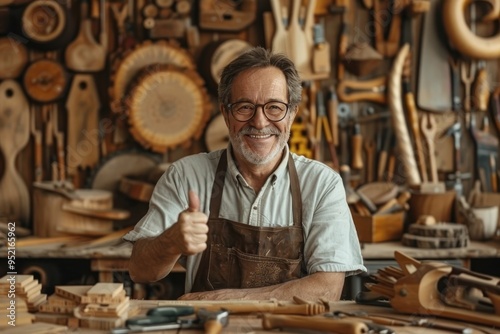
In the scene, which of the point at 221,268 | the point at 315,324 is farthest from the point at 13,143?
the point at 315,324

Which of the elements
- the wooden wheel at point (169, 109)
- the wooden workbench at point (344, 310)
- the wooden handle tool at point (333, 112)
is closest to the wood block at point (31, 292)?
Answer: the wooden workbench at point (344, 310)

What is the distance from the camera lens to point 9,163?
468 centimetres

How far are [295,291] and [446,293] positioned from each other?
26.4 inches

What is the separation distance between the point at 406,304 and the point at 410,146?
2656 mm

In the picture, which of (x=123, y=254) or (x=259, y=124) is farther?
(x=123, y=254)

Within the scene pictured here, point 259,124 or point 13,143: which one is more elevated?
point 259,124

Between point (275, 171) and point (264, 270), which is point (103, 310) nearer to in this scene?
point (264, 270)

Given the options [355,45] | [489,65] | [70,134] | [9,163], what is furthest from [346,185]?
[9,163]

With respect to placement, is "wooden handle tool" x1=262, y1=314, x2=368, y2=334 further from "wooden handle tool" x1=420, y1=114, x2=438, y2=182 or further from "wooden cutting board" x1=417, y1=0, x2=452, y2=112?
"wooden cutting board" x1=417, y1=0, x2=452, y2=112

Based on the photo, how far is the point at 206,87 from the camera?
4.76m

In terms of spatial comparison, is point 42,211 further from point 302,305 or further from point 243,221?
point 302,305

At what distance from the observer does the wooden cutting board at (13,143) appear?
4676 millimetres

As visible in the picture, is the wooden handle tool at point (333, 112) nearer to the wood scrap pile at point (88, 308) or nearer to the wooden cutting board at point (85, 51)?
the wooden cutting board at point (85, 51)

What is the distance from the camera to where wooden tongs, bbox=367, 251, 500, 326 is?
212 centimetres
